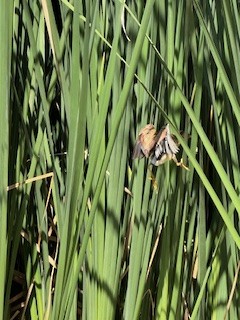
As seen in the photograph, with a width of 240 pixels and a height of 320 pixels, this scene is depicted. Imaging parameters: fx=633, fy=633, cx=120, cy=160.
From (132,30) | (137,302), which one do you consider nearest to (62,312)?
(137,302)

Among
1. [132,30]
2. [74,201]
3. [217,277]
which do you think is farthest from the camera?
[217,277]

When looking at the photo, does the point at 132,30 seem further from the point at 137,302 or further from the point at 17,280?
the point at 17,280

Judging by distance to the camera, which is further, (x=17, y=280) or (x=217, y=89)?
(x=17, y=280)

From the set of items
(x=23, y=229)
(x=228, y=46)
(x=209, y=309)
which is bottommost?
(x=209, y=309)
